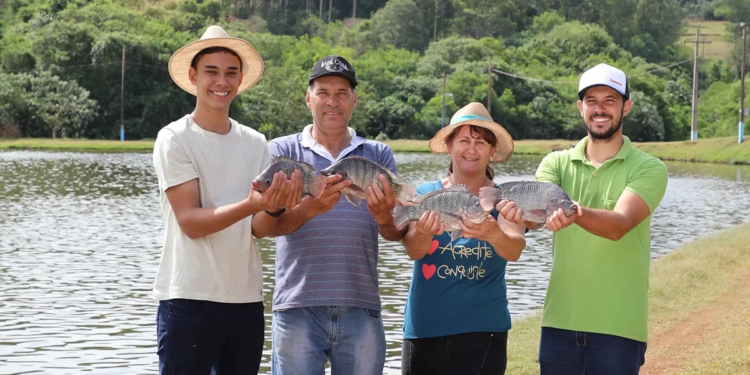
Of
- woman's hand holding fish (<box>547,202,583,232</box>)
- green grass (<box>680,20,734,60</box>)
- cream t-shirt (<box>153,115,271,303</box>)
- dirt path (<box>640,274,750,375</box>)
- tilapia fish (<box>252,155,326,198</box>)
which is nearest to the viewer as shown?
tilapia fish (<box>252,155,326,198</box>)

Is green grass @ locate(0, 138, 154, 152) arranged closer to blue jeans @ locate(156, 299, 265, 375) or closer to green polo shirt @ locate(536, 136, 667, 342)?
blue jeans @ locate(156, 299, 265, 375)

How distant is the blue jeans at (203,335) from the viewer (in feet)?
15.4

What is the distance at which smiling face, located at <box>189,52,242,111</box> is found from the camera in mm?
4910

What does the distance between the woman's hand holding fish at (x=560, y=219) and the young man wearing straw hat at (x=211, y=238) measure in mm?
1208

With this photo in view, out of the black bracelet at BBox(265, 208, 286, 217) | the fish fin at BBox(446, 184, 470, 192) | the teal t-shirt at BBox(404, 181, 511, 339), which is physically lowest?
the teal t-shirt at BBox(404, 181, 511, 339)

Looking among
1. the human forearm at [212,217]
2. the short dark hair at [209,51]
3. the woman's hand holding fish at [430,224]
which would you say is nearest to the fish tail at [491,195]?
the woman's hand holding fish at [430,224]

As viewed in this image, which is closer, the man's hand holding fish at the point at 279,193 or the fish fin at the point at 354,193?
the man's hand holding fish at the point at 279,193

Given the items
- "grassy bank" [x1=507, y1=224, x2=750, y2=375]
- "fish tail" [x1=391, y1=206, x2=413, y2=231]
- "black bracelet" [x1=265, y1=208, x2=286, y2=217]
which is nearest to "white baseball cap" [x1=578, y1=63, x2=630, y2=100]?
"fish tail" [x1=391, y1=206, x2=413, y2=231]

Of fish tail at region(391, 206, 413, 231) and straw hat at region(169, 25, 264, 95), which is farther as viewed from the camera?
straw hat at region(169, 25, 264, 95)

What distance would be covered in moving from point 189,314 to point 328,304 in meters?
0.70

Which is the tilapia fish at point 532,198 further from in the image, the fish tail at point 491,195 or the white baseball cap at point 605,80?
the white baseball cap at point 605,80

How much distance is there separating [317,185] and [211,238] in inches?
23.7

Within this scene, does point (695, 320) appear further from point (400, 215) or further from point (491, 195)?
point (400, 215)

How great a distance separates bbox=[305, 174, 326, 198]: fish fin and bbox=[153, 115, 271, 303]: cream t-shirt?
400 millimetres
